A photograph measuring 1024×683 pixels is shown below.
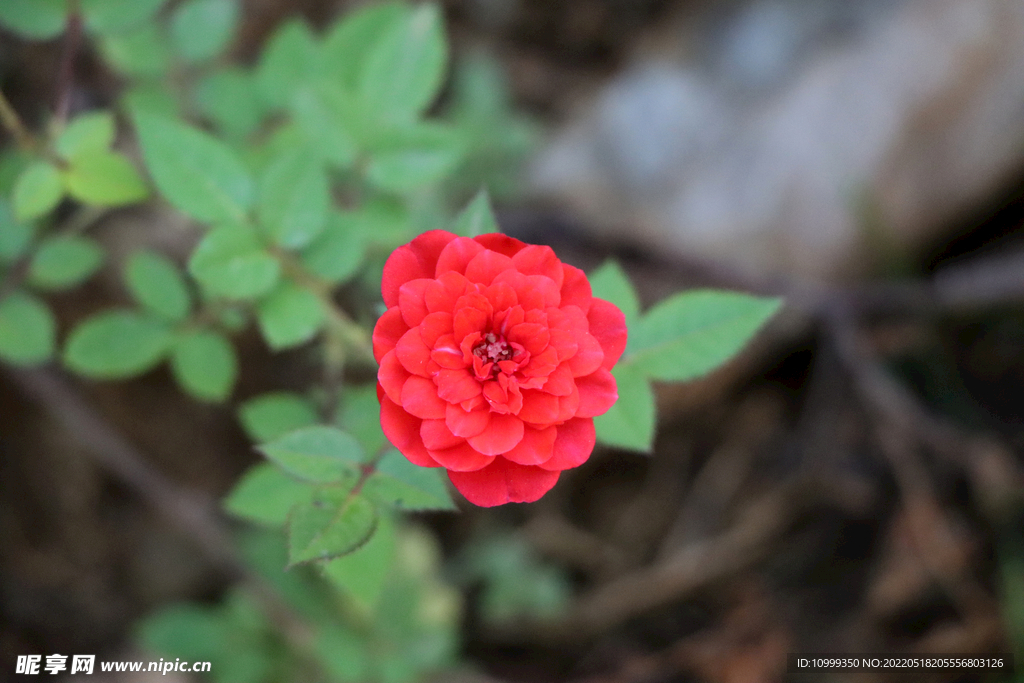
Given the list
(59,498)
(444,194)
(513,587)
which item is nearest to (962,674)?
(513,587)

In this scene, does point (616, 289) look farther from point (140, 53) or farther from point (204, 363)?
point (140, 53)

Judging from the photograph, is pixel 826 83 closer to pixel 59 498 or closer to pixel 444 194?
pixel 444 194

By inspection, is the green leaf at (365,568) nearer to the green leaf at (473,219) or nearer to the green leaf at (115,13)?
the green leaf at (473,219)

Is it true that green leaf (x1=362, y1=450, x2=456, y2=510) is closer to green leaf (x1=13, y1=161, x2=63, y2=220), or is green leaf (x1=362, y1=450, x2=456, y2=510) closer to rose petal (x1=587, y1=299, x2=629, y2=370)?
rose petal (x1=587, y1=299, x2=629, y2=370)

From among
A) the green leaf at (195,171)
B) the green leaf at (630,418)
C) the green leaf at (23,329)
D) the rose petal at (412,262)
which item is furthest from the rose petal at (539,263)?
the green leaf at (23,329)

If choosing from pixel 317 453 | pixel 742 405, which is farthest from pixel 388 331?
pixel 742 405

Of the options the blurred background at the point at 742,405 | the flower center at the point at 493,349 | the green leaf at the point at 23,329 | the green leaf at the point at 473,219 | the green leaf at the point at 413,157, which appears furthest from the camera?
the blurred background at the point at 742,405

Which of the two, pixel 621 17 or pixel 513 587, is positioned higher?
pixel 621 17
